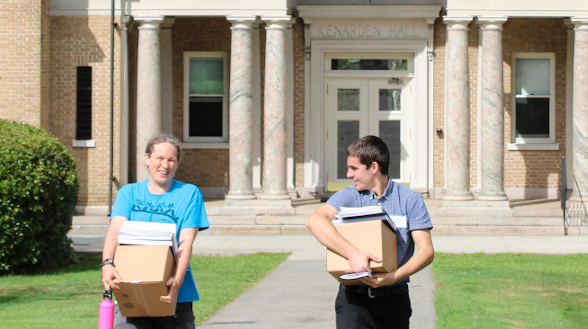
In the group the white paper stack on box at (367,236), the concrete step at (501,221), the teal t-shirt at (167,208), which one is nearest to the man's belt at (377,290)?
the white paper stack on box at (367,236)

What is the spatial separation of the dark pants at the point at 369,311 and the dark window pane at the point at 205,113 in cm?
1411

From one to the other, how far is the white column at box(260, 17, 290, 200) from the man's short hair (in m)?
11.1

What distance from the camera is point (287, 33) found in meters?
17.7

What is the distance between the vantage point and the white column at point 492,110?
15.2m

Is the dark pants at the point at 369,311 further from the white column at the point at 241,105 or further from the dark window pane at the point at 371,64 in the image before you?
the dark window pane at the point at 371,64

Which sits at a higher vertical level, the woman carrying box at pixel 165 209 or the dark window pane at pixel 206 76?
the dark window pane at pixel 206 76

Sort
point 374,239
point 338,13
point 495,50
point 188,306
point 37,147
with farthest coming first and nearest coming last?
point 338,13, point 495,50, point 37,147, point 188,306, point 374,239

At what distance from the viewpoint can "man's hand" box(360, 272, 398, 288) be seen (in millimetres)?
3962

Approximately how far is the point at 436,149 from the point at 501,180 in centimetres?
284

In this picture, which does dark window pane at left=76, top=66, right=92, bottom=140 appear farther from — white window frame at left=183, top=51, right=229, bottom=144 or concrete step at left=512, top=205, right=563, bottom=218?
concrete step at left=512, top=205, right=563, bottom=218

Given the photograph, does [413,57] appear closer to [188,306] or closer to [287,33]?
[287,33]

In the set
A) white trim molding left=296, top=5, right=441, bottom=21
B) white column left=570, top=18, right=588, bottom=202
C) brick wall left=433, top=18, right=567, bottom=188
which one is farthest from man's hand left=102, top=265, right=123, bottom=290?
brick wall left=433, top=18, right=567, bottom=188

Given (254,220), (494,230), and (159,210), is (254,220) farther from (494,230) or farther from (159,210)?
(159,210)

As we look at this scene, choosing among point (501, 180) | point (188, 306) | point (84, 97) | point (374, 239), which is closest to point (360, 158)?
point (374, 239)
